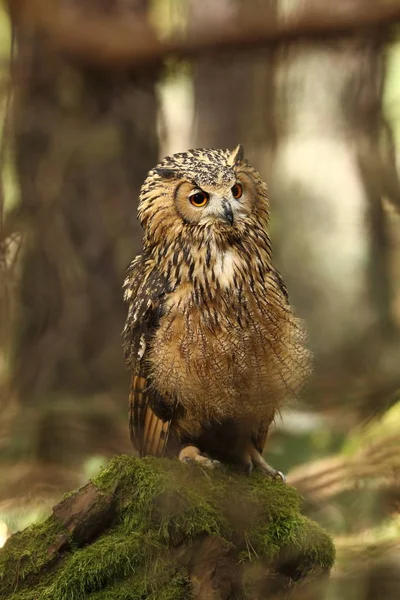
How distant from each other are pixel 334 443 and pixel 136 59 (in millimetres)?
1858

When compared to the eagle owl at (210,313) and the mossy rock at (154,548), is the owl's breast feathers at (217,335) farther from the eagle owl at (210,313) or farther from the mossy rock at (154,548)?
the mossy rock at (154,548)

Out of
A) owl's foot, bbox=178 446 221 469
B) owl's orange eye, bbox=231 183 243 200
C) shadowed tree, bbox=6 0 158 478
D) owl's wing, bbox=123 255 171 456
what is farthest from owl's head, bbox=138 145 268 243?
shadowed tree, bbox=6 0 158 478

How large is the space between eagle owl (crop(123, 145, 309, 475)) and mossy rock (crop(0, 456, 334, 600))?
323 mm

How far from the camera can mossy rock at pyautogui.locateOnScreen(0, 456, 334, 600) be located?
6.46ft

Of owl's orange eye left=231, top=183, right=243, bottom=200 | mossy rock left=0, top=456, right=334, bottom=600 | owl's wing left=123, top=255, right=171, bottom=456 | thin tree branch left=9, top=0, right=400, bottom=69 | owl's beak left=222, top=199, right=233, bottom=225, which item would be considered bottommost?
mossy rock left=0, top=456, right=334, bottom=600

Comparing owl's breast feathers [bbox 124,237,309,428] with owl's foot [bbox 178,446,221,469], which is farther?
owl's foot [bbox 178,446,221,469]

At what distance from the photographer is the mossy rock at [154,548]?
6.46ft

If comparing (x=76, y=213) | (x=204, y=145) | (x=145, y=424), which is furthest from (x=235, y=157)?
(x=76, y=213)

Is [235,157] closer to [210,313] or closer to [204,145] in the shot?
[210,313]

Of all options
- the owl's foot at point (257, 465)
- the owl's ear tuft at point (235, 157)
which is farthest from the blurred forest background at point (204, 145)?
the owl's ear tuft at point (235, 157)

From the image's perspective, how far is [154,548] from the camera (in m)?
2.01

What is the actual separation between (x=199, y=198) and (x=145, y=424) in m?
0.82

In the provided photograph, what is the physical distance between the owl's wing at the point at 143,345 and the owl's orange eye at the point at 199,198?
0.92ft

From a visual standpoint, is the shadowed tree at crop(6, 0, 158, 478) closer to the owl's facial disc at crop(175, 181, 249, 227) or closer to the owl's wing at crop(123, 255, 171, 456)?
the owl's wing at crop(123, 255, 171, 456)
